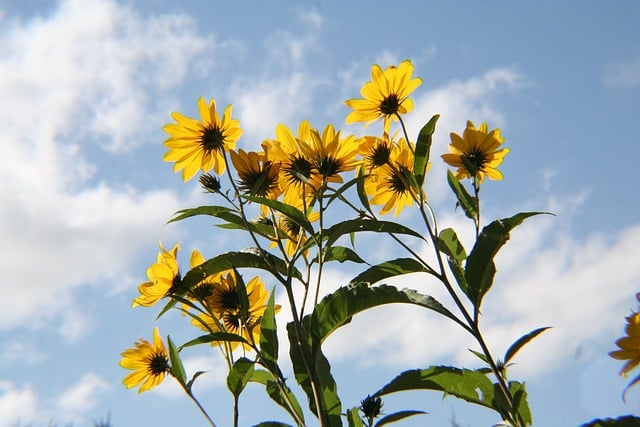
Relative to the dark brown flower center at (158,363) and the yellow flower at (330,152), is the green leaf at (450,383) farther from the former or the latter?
the dark brown flower center at (158,363)

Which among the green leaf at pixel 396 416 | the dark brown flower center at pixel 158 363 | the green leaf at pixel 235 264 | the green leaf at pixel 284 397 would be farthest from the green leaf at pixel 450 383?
the dark brown flower center at pixel 158 363

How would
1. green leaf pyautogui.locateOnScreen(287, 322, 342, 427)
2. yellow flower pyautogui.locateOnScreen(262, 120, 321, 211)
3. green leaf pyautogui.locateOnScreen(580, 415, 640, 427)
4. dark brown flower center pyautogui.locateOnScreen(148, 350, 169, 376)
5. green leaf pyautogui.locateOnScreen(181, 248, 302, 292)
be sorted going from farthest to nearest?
dark brown flower center pyautogui.locateOnScreen(148, 350, 169, 376) → yellow flower pyautogui.locateOnScreen(262, 120, 321, 211) → green leaf pyautogui.locateOnScreen(181, 248, 302, 292) → green leaf pyautogui.locateOnScreen(287, 322, 342, 427) → green leaf pyautogui.locateOnScreen(580, 415, 640, 427)

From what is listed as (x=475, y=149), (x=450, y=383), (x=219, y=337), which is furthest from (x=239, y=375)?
(x=475, y=149)

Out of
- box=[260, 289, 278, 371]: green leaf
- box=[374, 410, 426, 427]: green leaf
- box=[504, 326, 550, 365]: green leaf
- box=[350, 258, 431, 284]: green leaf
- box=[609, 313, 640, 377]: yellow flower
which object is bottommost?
box=[609, 313, 640, 377]: yellow flower

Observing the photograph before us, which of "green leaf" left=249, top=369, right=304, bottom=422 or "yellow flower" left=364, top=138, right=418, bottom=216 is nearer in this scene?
"green leaf" left=249, top=369, right=304, bottom=422

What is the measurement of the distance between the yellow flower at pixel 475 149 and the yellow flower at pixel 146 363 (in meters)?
0.83

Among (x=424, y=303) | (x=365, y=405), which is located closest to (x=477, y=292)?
Answer: (x=424, y=303)

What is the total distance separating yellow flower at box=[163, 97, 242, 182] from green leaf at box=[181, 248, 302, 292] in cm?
23

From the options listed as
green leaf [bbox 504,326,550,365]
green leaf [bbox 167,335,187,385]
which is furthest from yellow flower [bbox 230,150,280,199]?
green leaf [bbox 504,326,550,365]

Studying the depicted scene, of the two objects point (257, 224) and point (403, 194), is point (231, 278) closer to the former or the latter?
point (257, 224)

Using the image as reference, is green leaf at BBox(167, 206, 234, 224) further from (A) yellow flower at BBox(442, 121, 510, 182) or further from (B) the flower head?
(A) yellow flower at BBox(442, 121, 510, 182)

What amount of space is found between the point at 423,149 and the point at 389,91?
0.28m

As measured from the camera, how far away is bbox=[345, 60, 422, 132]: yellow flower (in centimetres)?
172

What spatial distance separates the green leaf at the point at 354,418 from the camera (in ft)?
4.70
